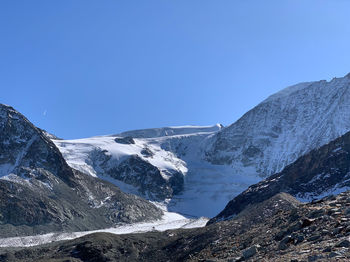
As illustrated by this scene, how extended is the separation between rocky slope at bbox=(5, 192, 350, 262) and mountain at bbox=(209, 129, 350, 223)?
93.6 feet

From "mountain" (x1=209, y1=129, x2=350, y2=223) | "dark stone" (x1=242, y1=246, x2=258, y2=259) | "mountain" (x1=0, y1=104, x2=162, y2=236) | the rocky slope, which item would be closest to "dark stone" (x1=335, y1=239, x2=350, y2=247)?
the rocky slope

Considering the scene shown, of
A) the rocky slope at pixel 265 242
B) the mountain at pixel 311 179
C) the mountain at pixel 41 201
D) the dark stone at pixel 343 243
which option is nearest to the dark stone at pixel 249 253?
the rocky slope at pixel 265 242

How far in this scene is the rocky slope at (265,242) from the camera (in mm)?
24016

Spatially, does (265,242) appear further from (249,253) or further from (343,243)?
(343,243)

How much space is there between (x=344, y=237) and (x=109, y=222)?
162912mm

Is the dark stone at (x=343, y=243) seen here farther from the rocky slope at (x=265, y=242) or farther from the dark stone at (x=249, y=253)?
the dark stone at (x=249, y=253)

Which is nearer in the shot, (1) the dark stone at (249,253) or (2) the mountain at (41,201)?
(1) the dark stone at (249,253)

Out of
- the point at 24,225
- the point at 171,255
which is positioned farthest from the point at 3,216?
the point at 171,255

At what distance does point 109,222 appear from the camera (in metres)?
181

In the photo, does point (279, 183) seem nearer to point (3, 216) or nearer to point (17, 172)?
point (3, 216)

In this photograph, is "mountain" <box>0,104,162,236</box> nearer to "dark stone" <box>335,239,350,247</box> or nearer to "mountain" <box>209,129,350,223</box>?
"mountain" <box>209,129,350,223</box>

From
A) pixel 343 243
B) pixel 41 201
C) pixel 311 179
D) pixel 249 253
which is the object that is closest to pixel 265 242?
pixel 249 253

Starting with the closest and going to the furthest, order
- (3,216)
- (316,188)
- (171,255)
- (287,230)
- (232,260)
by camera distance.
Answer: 1. (232,260)
2. (287,230)
3. (171,255)
4. (316,188)
5. (3,216)

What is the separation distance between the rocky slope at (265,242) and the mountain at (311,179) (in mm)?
28538
